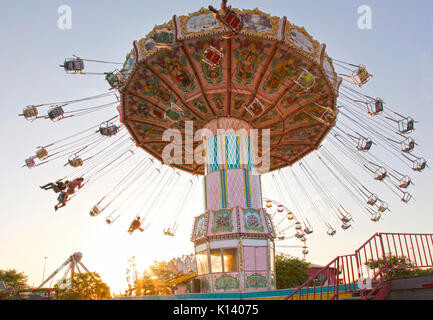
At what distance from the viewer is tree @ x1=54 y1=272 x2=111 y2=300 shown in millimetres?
21922

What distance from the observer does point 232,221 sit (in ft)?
53.0

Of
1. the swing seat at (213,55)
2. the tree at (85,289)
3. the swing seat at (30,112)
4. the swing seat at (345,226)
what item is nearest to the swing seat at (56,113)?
the swing seat at (30,112)

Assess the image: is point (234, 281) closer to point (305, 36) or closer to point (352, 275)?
point (352, 275)

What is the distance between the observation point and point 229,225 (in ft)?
52.7

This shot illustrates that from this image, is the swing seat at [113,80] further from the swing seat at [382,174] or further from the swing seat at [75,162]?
the swing seat at [382,174]

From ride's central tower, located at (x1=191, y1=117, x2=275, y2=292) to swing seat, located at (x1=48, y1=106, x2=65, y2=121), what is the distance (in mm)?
7536

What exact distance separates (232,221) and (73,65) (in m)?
9.93

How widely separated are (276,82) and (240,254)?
8.57 metres

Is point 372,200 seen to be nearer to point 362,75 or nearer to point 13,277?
point 362,75

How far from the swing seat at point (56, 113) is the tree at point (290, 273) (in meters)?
29.4

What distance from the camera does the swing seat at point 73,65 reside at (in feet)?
46.0
